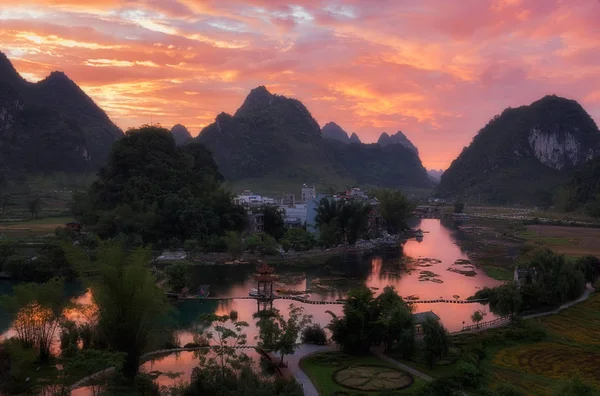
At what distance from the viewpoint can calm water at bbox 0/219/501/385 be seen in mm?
25531

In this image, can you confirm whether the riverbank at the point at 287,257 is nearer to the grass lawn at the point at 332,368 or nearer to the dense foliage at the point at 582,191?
the grass lawn at the point at 332,368

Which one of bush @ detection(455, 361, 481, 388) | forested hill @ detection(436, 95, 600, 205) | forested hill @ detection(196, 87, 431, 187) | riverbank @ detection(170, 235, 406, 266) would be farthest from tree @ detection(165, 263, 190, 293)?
forested hill @ detection(436, 95, 600, 205)

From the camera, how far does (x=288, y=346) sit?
1881cm

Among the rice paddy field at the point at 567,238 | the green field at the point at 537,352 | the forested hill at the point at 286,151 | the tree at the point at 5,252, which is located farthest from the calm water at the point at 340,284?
the forested hill at the point at 286,151

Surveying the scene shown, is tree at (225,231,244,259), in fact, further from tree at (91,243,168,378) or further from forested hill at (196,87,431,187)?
forested hill at (196,87,431,187)

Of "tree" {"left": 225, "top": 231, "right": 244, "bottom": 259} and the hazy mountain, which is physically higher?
the hazy mountain

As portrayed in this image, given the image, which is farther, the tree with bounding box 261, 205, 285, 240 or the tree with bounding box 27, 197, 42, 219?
the tree with bounding box 27, 197, 42, 219

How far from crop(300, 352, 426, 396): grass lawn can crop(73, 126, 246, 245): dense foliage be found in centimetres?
2912

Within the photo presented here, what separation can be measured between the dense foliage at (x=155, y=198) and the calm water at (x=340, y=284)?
946cm

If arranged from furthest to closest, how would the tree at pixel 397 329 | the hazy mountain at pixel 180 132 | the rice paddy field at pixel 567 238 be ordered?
the hazy mountain at pixel 180 132
the rice paddy field at pixel 567 238
the tree at pixel 397 329

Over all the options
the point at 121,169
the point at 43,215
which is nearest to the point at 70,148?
the point at 43,215

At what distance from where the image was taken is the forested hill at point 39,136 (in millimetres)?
90500

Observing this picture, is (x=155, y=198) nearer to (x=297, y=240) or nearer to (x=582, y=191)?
(x=297, y=240)

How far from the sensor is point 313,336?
21.8 metres
